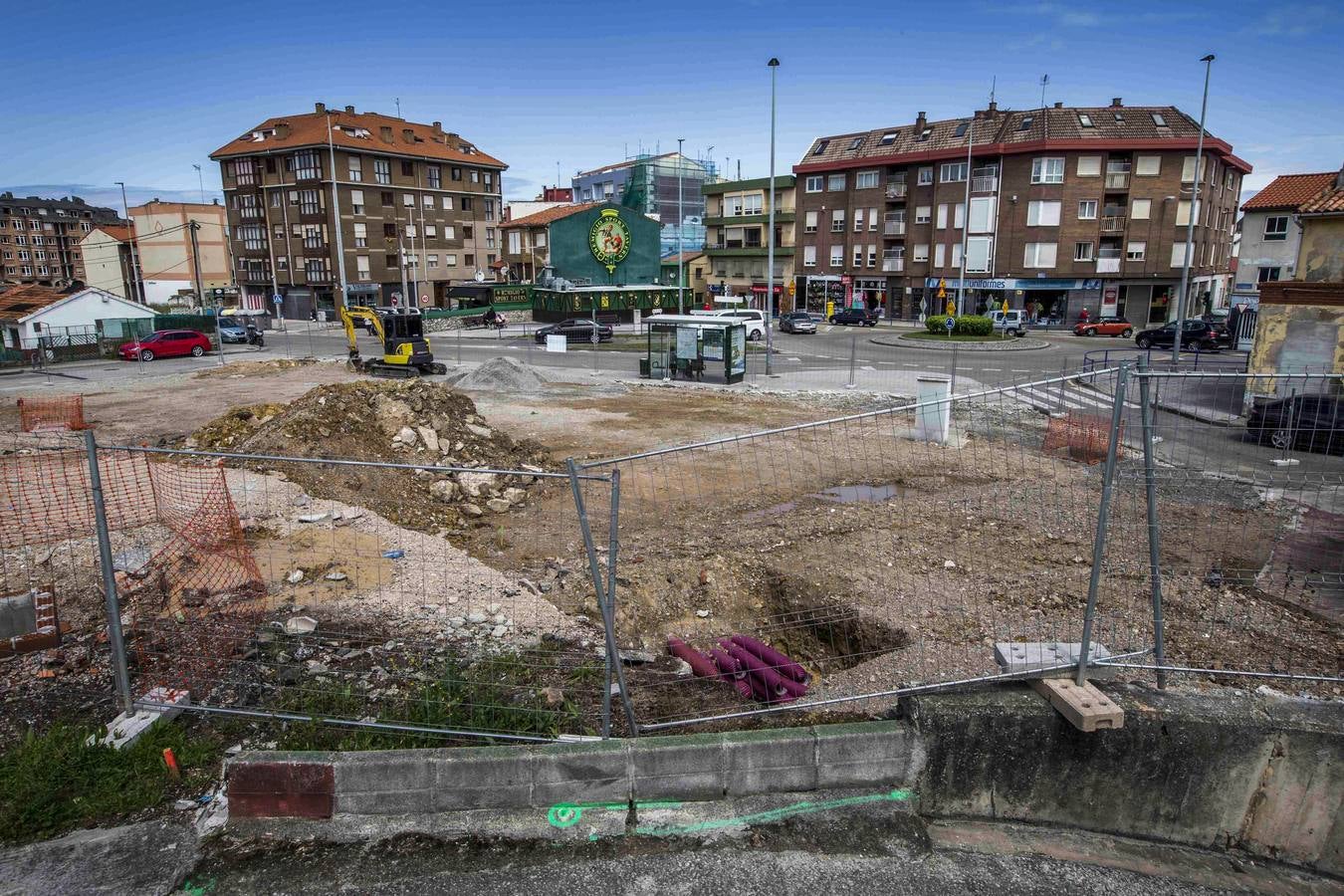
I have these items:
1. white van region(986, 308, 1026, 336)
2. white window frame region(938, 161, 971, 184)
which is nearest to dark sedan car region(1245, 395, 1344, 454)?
white van region(986, 308, 1026, 336)

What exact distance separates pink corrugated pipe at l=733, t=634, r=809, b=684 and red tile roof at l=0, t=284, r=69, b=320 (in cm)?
4623

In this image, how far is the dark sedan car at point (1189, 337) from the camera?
120ft

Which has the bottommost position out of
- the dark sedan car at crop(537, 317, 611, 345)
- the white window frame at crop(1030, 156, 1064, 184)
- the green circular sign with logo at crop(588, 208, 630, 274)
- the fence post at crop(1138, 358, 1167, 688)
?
the dark sedan car at crop(537, 317, 611, 345)

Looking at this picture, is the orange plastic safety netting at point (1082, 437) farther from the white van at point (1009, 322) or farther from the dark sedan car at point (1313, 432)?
the white van at point (1009, 322)

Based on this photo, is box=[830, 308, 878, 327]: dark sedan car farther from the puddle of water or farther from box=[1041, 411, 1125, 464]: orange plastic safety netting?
the puddle of water

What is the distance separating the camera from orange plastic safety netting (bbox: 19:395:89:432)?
61.8 ft

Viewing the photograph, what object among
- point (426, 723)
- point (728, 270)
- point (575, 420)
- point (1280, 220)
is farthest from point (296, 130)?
point (426, 723)

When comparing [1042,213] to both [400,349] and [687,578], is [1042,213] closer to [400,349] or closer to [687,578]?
[400,349]

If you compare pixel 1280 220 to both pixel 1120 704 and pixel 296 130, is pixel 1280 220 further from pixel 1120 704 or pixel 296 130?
pixel 296 130

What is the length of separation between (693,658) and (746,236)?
68.6 m

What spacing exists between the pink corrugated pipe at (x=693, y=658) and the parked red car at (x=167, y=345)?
35970mm

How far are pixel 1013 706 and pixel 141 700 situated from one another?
16.7 ft

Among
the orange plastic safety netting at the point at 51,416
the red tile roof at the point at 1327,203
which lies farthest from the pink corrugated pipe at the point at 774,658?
the red tile roof at the point at 1327,203

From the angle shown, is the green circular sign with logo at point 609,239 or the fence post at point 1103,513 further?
the green circular sign with logo at point 609,239
